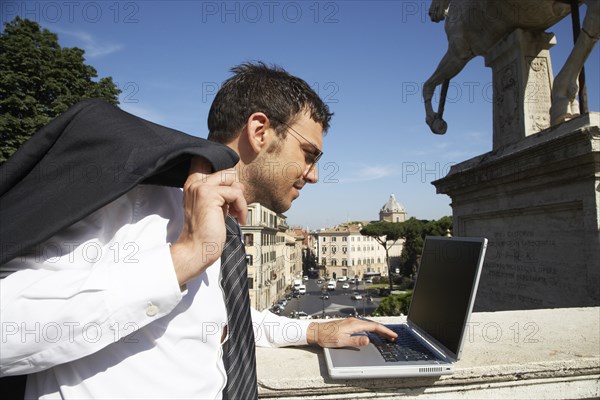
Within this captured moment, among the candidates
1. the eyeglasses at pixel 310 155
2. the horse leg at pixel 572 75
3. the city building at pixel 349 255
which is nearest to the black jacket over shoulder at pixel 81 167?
the eyeglasses at pixel 310 155

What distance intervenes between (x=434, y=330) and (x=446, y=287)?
0.26m

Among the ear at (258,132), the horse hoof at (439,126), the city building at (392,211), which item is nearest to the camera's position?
the ear at (258,132)

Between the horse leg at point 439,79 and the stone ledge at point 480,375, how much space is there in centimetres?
587

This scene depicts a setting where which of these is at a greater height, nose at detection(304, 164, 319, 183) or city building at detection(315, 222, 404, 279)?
nose at detection(304, 164, 319, 183)

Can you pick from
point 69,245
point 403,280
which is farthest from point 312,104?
point 403,280

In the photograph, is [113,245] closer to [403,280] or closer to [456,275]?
[456,275]

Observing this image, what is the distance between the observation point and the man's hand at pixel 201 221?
0.97 meters

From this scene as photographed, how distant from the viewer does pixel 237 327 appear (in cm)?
151

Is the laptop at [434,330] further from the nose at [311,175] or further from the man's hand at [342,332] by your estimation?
the nose at [311,175]

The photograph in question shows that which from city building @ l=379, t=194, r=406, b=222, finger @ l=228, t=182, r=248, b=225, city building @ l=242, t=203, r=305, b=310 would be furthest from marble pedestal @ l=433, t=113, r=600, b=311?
city building @ l=379, t=194, r=406, b=222

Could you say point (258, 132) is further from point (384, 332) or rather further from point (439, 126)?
point (439, 126)

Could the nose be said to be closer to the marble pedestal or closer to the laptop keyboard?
the laptop keyboard

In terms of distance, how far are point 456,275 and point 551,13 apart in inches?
223

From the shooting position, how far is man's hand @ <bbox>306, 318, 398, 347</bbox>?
6.57 ft
